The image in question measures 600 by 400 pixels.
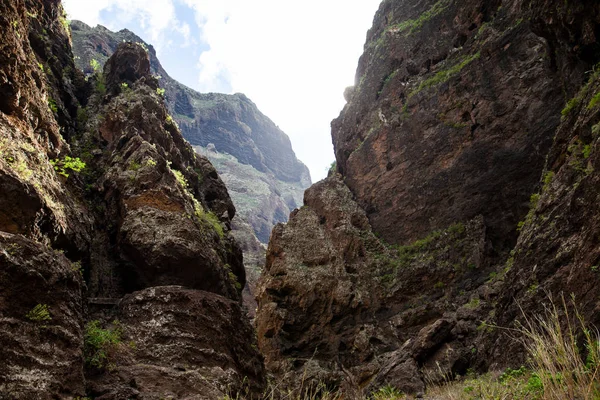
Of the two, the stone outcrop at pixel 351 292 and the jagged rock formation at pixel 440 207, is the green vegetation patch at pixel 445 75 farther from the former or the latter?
the stone outcrop at pixel 351 292

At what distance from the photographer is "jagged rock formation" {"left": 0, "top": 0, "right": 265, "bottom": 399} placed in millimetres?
6332

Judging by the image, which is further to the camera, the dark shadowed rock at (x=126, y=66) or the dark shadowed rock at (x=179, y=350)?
the dark shadowed rock at (x=126, y=66)

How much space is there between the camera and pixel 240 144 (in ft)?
412

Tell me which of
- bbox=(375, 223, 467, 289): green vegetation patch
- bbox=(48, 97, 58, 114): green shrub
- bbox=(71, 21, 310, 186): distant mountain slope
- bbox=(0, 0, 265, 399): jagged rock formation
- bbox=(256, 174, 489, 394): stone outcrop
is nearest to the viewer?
bbox=(0, 0, 265, 399): jagged rock formation

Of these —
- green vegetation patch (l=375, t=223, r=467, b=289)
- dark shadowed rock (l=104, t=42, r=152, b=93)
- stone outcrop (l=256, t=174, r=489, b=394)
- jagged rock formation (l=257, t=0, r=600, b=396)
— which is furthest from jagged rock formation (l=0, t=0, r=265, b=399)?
green vegetation patch (l=375, t=223, r=467, b=289)

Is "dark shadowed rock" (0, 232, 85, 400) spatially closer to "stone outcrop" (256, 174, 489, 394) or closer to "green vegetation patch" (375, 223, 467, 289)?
"stone outcrop" (256, 174, 489, 394)

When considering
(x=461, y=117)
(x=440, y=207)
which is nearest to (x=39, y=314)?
(x=440, y=207)

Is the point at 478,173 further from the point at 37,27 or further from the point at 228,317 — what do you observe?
the point at 37,27

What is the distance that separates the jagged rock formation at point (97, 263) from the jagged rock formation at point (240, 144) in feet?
144

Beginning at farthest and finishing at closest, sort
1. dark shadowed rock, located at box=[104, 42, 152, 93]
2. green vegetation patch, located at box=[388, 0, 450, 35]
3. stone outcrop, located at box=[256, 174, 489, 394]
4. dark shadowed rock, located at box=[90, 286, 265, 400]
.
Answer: green vegetation patch, located at box=[388, 0, 450, 35]
stone outcrop, located at box=[256, 174, 489, 394]
dark shadowed rock, located at box=[104, 42, 152, 93]
dark shadowed rock, located at box=[90, 286, 265, 400]

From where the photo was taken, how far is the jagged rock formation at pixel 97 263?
6.33 meters

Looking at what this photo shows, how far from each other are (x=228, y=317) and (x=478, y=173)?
20595 mm

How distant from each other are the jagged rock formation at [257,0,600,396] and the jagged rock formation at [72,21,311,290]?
30818 millimetres

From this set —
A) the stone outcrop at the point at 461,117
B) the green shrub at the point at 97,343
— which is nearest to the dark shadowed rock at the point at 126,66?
the green shrub at the point at 97,343
